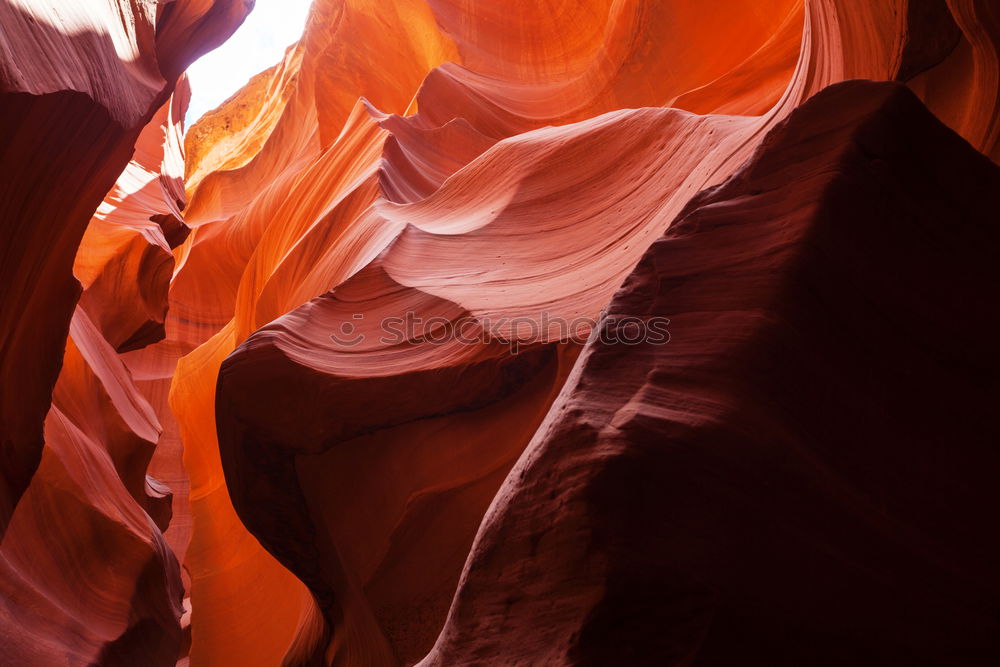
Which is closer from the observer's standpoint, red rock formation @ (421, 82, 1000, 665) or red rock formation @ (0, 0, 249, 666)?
red rock formation @ (421, 82, 1000, 665)

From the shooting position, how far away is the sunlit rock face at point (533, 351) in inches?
57.7

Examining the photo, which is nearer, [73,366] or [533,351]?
[533,351]

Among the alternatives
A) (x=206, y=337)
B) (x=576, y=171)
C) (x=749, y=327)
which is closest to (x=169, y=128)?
(x=206, y=337)

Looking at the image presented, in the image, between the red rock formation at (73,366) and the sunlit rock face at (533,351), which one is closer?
the sunlit rock face at (533,351)

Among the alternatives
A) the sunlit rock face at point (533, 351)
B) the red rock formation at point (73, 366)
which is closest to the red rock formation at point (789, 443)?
the sunlit rock face at point (533, 351)

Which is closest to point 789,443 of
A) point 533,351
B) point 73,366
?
point 533,351

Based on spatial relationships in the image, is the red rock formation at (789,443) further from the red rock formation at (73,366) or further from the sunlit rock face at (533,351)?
the red rock formation at (73,366)

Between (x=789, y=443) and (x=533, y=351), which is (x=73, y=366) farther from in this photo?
(x=789, y=443)

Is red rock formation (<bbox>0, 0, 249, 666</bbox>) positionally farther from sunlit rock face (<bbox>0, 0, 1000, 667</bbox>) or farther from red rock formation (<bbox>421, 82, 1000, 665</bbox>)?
red rock formation (<bbox>421, 82, 1000, 665</bbox>)

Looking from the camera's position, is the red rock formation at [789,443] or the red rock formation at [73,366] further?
the red rock formation at [73,366]

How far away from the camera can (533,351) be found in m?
3.42

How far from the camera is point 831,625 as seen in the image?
4.66 ft

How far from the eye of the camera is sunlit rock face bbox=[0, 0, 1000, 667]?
1466 millimetres

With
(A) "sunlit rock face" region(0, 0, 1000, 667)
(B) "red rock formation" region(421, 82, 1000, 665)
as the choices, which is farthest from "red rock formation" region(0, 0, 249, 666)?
(B) "red rock formation" region(421, 82, 1000, 665)
